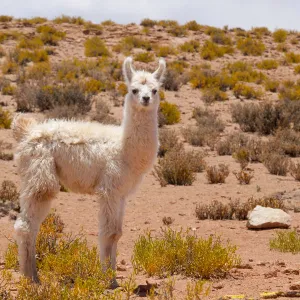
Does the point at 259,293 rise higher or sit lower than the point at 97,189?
lower

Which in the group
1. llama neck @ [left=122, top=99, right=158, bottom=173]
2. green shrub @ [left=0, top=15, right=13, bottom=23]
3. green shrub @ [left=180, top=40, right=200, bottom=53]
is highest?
llama neck @ [left=122, top=99, right=158, bottom=173]

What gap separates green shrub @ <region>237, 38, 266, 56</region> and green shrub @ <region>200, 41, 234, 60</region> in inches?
33.6

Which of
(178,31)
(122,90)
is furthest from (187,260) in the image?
(178,31)

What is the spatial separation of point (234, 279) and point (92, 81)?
1893 cm

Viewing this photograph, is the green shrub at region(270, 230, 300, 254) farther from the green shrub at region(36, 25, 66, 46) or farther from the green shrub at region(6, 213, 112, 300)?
the green shrub at region(36, 25, 66, 46)

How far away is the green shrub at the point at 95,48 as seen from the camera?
32375 mm

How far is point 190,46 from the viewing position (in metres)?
35.2

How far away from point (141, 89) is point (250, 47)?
1204 inches

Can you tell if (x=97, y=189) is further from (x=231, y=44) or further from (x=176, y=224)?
(x=231, y=44)

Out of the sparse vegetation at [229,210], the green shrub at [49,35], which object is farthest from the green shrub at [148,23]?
the sparse vegetation at [229,210]

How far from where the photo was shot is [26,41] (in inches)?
1298

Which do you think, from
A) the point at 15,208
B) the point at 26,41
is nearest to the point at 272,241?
the point at 15,208

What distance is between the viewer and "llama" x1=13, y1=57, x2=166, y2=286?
6.43 metres

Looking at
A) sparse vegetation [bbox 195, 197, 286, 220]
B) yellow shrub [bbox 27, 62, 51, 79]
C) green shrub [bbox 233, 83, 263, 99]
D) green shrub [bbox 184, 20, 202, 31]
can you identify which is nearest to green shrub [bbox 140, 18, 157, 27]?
green shrub [bbox 184, 20, 202, 31]
